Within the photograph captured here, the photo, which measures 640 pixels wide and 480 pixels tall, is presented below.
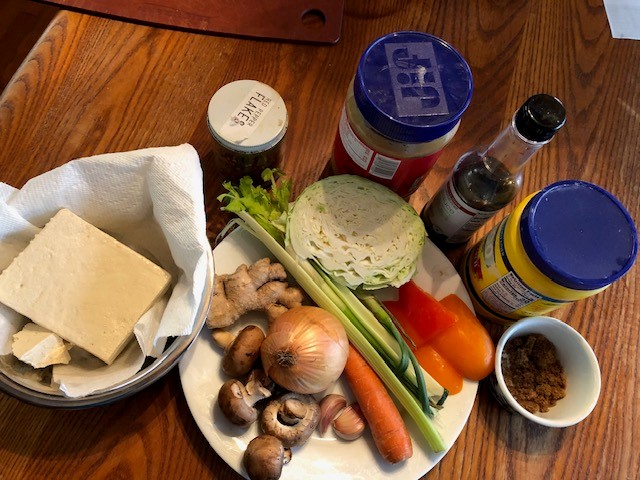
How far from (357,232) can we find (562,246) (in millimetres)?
323

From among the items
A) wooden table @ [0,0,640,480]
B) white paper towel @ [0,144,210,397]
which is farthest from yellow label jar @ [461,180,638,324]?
white paper towel @ [0,144,210,397]

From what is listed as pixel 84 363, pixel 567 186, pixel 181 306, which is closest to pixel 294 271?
pixel 181 306

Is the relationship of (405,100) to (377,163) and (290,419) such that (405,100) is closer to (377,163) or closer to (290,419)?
(377,163)

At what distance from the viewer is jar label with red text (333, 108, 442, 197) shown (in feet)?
2.72

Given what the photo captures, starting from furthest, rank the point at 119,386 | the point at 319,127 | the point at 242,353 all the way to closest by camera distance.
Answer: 1. the point at 319,127
2. the point at 242,353
3. the point at 119,386

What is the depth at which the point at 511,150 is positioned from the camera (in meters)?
0.80

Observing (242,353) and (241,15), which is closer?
(242,353)

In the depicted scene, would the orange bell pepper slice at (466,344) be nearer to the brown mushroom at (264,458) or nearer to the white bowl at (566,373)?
the white bowl at (566,373)

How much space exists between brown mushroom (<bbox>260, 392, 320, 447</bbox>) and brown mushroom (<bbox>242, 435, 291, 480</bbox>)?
18 millimetres

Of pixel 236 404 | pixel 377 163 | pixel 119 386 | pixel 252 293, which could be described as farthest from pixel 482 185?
pixel 119 386

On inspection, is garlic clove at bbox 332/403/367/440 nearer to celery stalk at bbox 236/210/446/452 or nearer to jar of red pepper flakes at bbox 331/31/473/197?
celery stalk at bbox 236/210/446/452

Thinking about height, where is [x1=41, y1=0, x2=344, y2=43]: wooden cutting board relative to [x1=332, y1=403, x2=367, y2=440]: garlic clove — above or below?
above

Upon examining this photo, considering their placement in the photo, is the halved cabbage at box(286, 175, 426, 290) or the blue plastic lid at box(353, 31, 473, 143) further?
the halved cabbage at box(286, 175, 426, 290)

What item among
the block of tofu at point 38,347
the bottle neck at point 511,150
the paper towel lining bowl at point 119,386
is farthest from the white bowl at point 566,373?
the block of tofu at point 38,347
